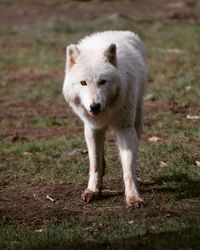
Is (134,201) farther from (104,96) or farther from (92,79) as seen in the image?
(92,79)

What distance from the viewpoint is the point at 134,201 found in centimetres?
687

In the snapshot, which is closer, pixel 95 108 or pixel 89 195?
pixel 95 108

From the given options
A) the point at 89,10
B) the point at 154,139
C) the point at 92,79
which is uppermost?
the point at 92,79

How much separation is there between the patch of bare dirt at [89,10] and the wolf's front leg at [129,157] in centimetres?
1696

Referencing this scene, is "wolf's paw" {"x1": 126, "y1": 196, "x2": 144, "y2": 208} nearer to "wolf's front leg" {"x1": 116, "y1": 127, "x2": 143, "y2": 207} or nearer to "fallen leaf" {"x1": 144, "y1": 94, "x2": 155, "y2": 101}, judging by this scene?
"wolf's front leg" {"x1": 116, "y1": 127, "x2": 143, "y2": 207}

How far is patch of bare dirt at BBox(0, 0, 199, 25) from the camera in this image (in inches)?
995

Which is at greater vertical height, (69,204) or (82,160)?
(69,204)

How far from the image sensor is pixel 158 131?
1041cm

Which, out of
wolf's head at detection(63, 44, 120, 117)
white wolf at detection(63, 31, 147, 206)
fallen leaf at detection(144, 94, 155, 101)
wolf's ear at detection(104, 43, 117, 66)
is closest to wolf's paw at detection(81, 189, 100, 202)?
white wolf at detection(63, 31, 147, 206)

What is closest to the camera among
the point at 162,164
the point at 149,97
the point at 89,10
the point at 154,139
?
the point at 162,164

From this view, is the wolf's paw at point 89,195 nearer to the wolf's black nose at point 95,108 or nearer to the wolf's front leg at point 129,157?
the wolf's front leg at point 129,157

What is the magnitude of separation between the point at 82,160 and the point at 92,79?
2.59 meters

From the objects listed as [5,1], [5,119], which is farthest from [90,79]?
[5,1]

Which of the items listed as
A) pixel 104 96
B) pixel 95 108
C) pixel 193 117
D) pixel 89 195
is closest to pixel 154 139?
pixel 193 117
